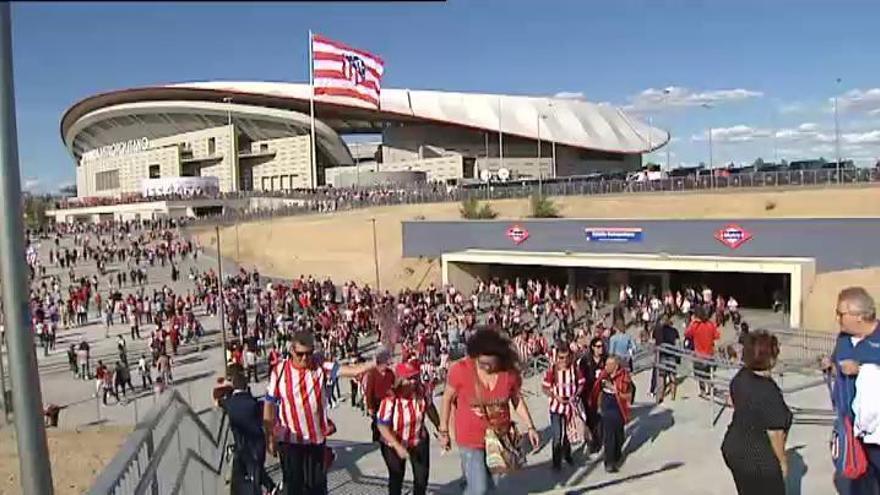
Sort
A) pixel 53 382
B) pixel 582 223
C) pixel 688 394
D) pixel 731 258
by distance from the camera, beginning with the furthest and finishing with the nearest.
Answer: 1. pixel 582 223
2. pixel 731 258
3. pixel 53 382
4. pixel 688 394

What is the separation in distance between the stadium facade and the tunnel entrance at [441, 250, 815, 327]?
Answer: 129 ft

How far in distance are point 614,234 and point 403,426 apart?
72.4 feet

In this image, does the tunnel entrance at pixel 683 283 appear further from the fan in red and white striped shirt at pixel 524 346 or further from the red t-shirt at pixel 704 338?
the red t-shirt at pixel 704 338

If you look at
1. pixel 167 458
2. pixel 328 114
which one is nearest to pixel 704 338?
pixel 167 458

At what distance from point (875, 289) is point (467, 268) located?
13822 mm

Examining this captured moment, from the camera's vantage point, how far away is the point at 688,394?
980 cm

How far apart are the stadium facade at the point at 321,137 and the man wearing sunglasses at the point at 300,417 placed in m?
64.2

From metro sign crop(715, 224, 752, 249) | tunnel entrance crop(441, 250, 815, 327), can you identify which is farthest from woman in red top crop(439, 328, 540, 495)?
metro sign crop(715, 224, 752, 249)

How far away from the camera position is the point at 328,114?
78625 millimetres

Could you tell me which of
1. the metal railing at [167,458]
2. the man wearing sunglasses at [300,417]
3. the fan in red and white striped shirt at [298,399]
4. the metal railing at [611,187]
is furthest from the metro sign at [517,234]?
the fan in red and white striped shirt at [298,399]

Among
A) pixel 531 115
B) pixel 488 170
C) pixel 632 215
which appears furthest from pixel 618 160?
pixel 632 215

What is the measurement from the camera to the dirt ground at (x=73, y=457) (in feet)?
37.8

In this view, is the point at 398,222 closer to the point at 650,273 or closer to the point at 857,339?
the point at 650,273

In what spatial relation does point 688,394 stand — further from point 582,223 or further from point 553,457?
point 582,223
